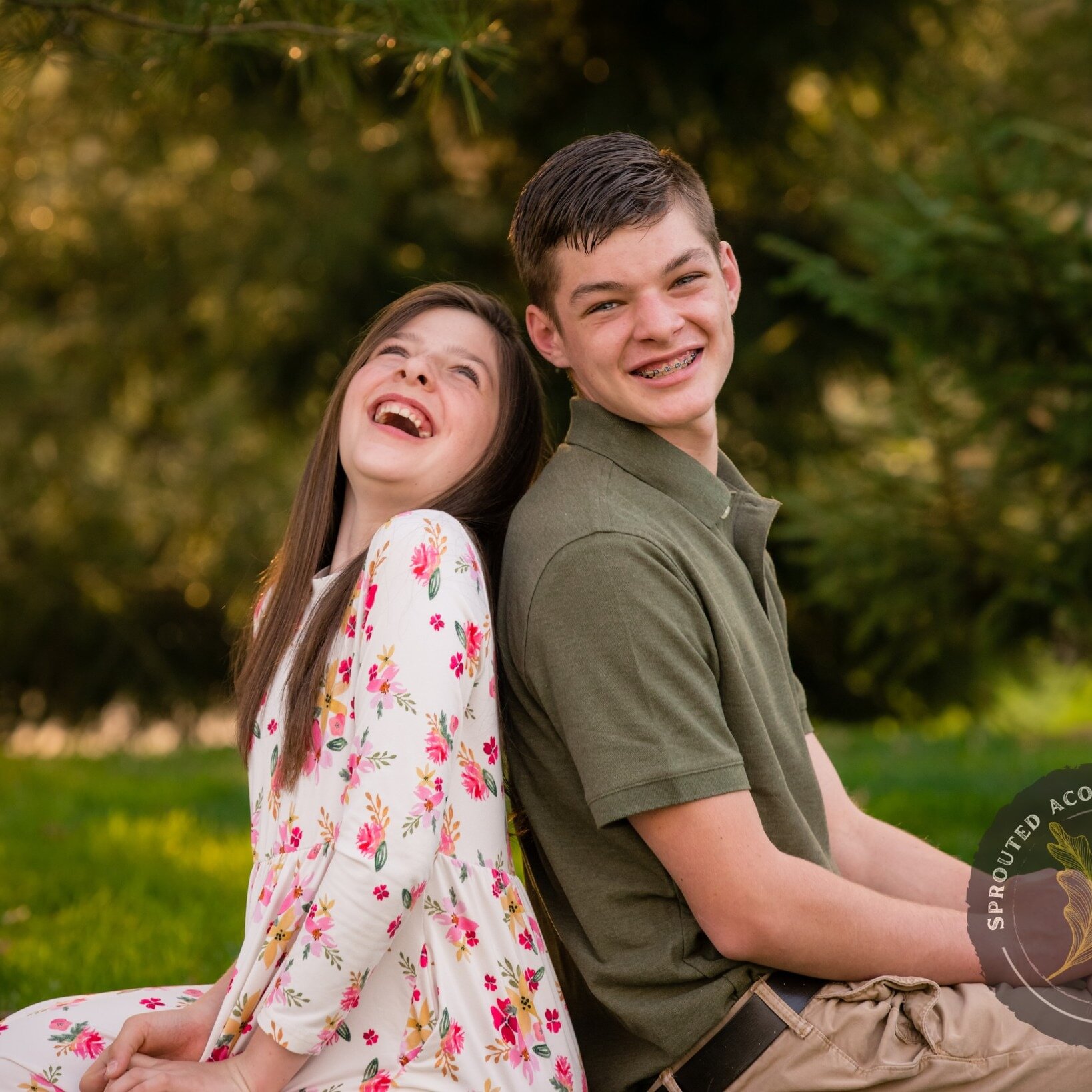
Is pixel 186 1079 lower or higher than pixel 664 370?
lower

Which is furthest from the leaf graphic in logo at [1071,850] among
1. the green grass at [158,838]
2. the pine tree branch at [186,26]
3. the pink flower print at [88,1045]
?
the green grass at [158,838]

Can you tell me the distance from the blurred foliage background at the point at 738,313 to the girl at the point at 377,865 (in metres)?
1.45

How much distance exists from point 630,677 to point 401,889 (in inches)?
16.4

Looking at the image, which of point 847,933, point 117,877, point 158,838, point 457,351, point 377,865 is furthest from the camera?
point 158,838

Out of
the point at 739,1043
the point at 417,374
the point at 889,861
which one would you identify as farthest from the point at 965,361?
the point at 739,1043

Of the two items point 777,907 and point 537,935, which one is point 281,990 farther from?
point 777,907

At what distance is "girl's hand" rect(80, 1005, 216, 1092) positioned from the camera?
1.84 meters

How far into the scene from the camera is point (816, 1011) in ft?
5.88

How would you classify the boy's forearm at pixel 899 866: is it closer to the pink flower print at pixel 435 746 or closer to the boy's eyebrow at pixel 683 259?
the pink flower print at pixel 435 746

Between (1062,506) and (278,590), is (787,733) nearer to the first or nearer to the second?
(278,590)

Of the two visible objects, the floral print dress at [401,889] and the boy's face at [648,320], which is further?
the boy's face at [648,320]

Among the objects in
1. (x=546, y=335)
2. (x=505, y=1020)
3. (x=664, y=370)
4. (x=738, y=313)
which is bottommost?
(x=505, y=1020)

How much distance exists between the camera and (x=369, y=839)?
5.61 feet

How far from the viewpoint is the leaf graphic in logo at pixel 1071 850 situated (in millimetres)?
1879
